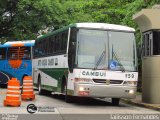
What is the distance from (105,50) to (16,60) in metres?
15.2

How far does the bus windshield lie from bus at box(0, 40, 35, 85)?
13441 mm

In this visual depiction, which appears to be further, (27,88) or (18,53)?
(18,53)

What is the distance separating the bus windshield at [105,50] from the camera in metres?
18.6

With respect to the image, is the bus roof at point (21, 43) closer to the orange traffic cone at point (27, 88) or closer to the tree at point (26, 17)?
the tree at point (26, 17)

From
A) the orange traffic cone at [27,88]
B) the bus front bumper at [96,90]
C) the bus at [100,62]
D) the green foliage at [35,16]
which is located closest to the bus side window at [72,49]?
the bus at [100,62]

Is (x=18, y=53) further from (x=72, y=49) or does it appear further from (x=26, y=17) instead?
(x=72, y=49)

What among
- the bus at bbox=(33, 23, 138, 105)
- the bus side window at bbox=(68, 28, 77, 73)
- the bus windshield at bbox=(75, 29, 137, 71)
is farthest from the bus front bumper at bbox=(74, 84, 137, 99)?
the bus side window at bbox=(68, 28, 77, 73)

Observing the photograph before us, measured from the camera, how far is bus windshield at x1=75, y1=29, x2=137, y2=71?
1858 cm

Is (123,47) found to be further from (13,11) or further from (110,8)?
(110,8)

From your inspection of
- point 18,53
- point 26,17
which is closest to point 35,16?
point 26,17

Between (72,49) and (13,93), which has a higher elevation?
(72,49)

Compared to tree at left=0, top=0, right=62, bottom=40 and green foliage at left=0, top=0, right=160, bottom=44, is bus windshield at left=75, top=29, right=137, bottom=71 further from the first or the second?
tree at left=0, top=0, right=62, bottom=40

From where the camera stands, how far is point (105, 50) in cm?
1880

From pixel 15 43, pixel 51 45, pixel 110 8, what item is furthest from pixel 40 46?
pixel 110 8
